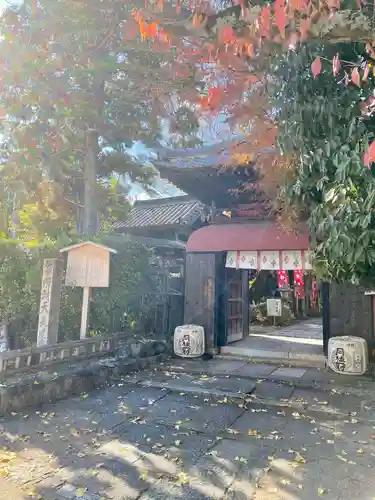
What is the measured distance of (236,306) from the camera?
38.7 ft

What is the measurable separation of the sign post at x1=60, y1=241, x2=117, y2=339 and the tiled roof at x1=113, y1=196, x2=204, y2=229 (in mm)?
7571

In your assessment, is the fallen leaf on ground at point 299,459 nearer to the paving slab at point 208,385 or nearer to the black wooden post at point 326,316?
the paving slab at point 208,385

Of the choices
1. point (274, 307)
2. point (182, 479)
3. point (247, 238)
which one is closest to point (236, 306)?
point (247, 238)

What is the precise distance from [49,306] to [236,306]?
259 inches

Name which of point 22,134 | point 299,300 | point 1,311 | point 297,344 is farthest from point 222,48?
point 299,300

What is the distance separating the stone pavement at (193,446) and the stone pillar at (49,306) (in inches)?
50.7

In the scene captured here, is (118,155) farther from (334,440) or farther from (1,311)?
(334,440)

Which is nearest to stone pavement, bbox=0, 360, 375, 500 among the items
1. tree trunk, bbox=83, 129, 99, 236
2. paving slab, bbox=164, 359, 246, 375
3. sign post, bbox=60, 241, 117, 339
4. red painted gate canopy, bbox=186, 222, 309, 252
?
paving slab, bbox=164, 359, 246, 375

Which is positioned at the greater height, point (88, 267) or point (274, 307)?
point (88, 267)

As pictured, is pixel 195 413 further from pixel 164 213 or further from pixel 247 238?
pixel 164 213

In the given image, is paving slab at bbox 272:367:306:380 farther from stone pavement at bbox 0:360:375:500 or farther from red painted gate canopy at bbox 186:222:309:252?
red painted gate canopy at bbox 186:222:309:252

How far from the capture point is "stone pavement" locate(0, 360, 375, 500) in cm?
338

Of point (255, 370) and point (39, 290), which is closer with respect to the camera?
point (39, 290)

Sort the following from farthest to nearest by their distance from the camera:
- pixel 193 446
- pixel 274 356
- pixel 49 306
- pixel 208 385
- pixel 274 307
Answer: pixel 274 307, pixel 274 356, pixel 208 385, pixel 49 306, pixel 193 446
